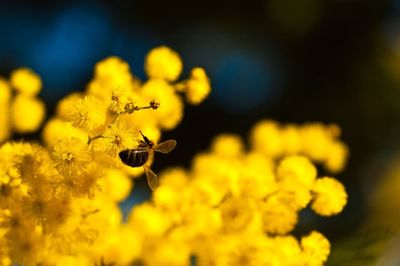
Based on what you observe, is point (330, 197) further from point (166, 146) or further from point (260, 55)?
point (260, 55)

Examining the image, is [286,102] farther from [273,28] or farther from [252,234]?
[252,234]

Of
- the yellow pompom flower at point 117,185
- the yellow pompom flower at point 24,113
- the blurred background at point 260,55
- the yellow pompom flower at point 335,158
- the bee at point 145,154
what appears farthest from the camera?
the blurred background at point 260,55

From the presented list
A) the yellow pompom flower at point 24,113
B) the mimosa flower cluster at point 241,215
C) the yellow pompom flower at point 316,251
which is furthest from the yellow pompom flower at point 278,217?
the yellow pompom flower at point 24,113

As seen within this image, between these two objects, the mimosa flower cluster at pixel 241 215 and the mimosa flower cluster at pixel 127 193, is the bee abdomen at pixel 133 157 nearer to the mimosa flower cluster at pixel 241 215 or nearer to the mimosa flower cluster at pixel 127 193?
the mimosa flower cluster at pixel 127 193

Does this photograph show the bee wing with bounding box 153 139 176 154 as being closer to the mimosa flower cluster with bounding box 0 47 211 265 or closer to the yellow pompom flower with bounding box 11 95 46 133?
the mimosa flower cluster with bounding box 0 47 211 265

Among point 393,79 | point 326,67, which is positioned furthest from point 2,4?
point 393,79

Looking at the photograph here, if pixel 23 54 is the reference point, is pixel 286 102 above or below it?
below

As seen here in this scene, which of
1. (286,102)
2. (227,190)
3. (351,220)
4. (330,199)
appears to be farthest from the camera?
(286,102)
